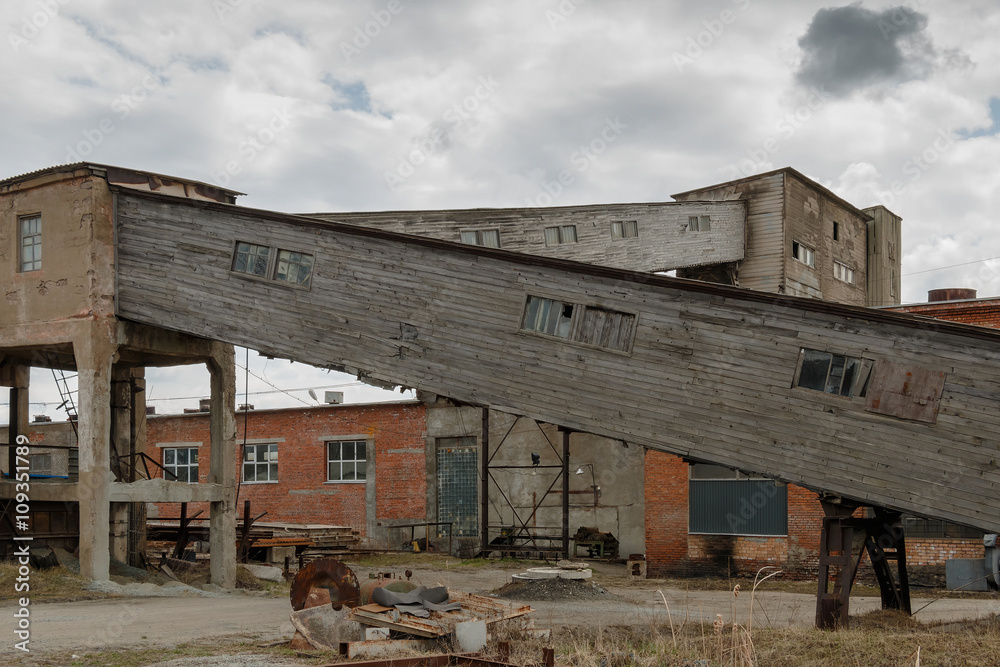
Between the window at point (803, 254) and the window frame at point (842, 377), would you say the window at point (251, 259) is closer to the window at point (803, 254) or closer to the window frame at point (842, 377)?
the window frame at point (842, 377)

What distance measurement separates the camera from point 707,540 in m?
24.8

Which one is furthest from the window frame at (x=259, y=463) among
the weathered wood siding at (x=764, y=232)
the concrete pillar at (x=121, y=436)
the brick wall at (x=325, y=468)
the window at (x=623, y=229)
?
the weathered wood siding at (x=764, y=232)

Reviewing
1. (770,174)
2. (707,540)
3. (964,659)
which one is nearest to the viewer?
(964,659)

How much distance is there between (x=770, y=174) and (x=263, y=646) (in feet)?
79.0

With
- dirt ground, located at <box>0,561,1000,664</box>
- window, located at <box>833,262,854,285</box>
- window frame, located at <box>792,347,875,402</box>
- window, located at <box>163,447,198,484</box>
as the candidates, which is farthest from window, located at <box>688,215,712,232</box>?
window, located at <box>163,447,198,484</box>

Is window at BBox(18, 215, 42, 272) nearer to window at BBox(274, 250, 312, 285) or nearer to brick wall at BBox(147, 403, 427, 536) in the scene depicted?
window at BBox(274, 250, 312, 285)

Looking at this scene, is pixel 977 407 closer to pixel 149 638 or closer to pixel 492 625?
pixel 492 625

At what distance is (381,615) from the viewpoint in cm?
1134

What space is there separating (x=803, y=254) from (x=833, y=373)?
62.0 ft

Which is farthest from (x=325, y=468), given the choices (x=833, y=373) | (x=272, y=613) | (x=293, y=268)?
(x=833, y=373)

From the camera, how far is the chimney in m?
25.7

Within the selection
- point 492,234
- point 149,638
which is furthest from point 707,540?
point 149,638

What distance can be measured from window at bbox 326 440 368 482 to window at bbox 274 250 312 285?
1774cm

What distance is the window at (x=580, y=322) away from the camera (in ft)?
50.9
